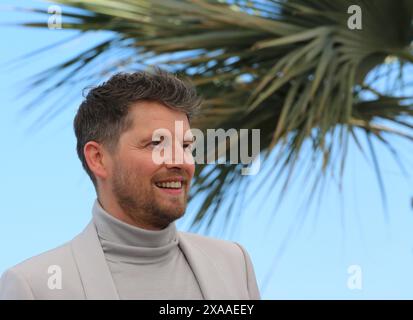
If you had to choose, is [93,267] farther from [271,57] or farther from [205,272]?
[271,57]

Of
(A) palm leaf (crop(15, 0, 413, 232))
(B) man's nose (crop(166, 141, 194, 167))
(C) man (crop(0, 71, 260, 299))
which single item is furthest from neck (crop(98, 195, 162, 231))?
(A) palm leaf (crop(15, 0, 413, 232))

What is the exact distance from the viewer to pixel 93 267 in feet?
4.42

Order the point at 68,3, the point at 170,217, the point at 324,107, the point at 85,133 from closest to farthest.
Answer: the point at 170,217
the point at 85,133
the point at 324,107
the point at 68,3

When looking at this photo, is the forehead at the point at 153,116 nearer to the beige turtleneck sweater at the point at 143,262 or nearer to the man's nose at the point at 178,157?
the man's nose at the point at 178,157

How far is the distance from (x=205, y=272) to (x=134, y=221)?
0.16 m

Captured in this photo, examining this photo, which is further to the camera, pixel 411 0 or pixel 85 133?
pixel 411 0

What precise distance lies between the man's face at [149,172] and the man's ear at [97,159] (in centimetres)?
2

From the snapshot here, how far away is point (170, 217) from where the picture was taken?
1.35 meters

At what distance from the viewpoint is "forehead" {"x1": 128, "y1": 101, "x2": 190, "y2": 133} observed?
1399 mm

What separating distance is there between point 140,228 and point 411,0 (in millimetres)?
2573

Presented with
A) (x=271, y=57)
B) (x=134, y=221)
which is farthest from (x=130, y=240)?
(x=271, y=57)
